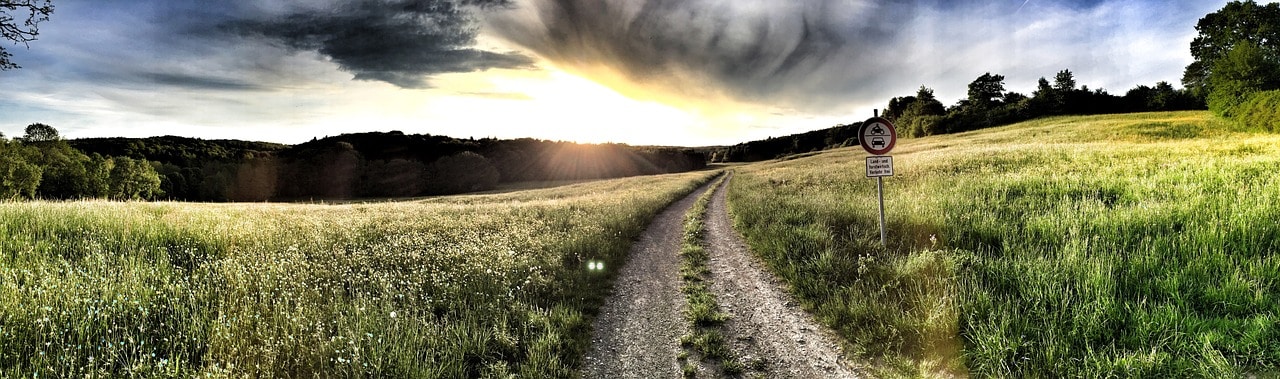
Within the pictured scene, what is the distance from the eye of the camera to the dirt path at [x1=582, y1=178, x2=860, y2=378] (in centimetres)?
481

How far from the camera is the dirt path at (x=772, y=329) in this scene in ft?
15.4

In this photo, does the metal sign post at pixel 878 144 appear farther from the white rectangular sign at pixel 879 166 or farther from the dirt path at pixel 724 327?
the dirt path at pixel 724 327

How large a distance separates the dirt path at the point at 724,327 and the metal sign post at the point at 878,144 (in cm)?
326

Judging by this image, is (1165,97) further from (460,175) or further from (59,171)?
(59,171)

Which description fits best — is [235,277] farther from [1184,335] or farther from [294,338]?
[1184,335]

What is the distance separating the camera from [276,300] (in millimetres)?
5750

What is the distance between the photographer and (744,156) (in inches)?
5182

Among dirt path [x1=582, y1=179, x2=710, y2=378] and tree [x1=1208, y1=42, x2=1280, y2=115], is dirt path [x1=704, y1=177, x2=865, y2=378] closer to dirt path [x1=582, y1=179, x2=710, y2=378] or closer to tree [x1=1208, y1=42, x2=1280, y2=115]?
dirt path [x1=582, y1=179, x2=710, y2=378]

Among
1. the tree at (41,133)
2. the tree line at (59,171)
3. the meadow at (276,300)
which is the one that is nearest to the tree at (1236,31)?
the meadow at (276,300)

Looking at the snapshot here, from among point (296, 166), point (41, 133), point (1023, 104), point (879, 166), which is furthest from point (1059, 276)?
point (296, 166)

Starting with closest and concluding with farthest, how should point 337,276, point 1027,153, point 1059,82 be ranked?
point 337,276
point 1027,153
point 1059,82

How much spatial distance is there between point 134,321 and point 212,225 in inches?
269

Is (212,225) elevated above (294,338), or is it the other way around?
(212,225)

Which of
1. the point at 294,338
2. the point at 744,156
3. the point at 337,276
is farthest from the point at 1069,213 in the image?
the point at 744,156
